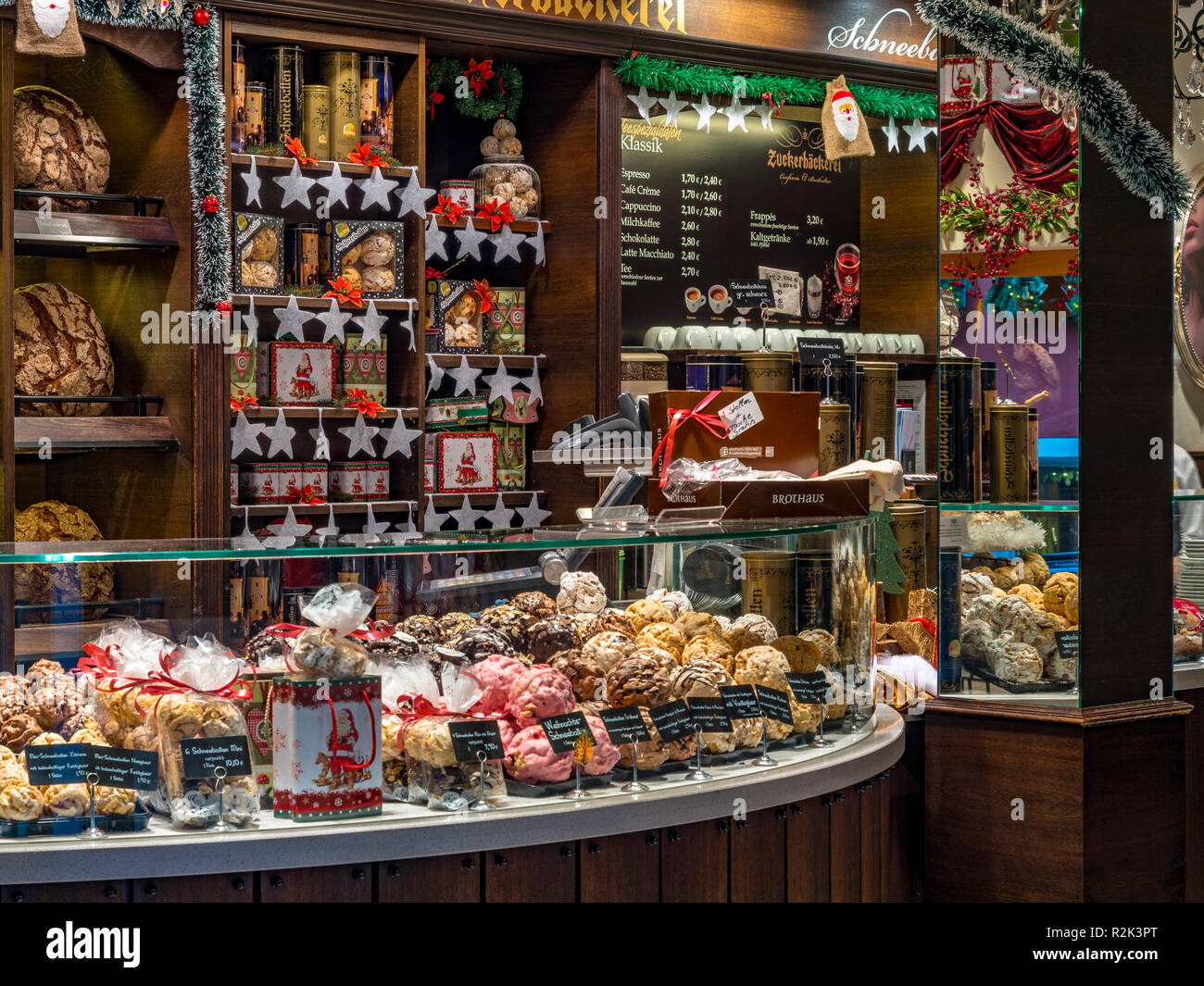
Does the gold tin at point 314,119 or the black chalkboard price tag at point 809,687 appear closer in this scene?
the black chalkboard price tag at point 809,687

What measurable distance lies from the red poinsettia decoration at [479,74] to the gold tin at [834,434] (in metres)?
2.52

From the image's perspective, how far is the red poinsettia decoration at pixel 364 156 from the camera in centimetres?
479

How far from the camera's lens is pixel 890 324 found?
6.28m

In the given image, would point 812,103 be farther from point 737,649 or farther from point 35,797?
point 35,797

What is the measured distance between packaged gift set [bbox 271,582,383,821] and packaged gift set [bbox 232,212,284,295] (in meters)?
2.80

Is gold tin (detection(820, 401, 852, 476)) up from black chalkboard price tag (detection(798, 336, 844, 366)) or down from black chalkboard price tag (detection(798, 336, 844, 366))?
down

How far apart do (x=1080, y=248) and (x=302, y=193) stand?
2787 mm

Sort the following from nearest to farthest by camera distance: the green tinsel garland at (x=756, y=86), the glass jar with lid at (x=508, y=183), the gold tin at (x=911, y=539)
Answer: the gold tin at (x=911, y=539), the glass jar with lid at (x=508, y=183), the green tinsel garland at (x=756, y=86)

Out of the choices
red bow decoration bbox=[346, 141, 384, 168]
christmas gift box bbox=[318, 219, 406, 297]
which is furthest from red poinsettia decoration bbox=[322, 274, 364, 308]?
red bow decoration bbox=[346, 141, 384, 168]

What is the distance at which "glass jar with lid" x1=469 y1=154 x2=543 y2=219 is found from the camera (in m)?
5.23

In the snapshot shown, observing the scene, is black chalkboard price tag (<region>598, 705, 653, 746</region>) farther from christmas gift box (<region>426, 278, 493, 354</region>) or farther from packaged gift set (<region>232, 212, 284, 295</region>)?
christmas gift box (<region>426, 278, 493, 354</region>)

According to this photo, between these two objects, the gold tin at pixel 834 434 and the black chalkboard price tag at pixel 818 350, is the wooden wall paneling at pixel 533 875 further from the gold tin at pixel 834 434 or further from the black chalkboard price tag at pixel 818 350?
the black chalkboard price tag at pixel 818 350

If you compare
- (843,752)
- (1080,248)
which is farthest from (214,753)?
(1080,248)

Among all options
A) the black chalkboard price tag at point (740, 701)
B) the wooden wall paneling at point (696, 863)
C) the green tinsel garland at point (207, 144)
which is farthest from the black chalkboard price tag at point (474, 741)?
the green tinsel garland at point (207, 144)
